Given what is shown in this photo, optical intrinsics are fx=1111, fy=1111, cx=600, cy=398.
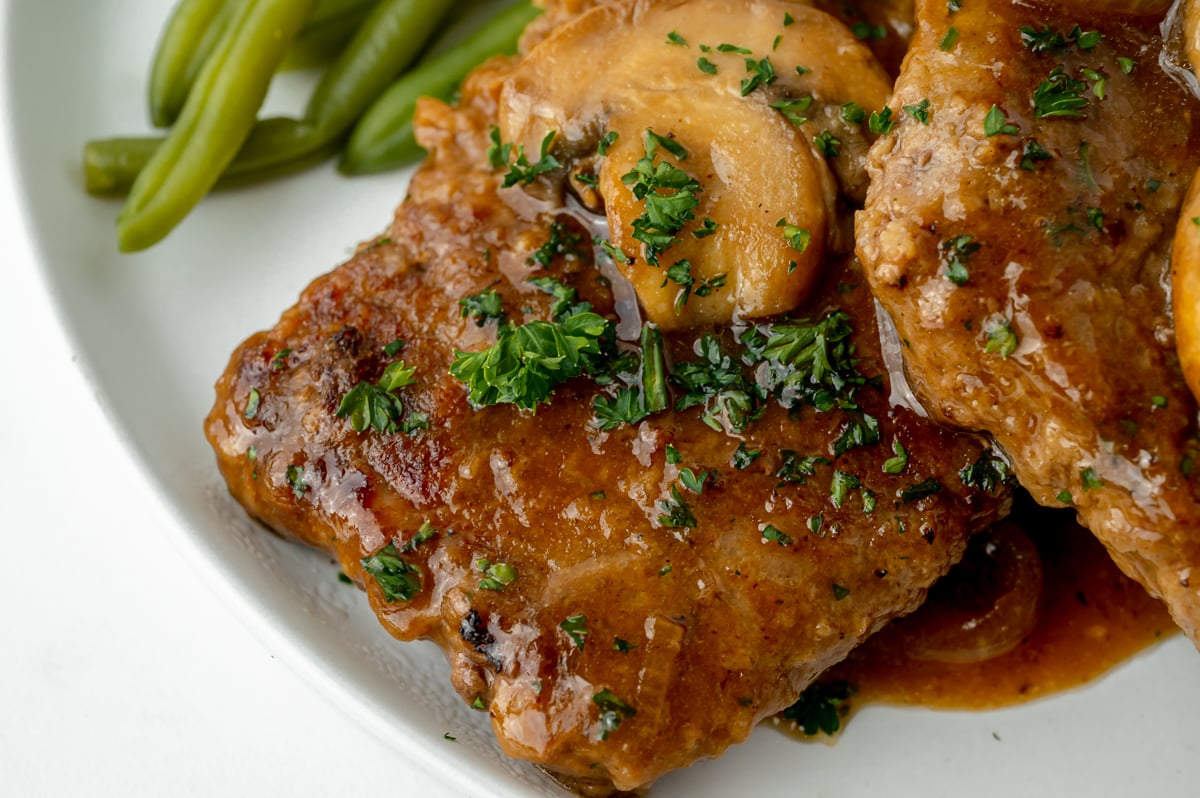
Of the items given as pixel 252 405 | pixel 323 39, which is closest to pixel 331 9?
pixel 323 39

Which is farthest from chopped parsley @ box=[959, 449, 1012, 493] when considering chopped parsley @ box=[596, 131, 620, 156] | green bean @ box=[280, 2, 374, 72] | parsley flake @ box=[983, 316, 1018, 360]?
green bean @ box=[280, 2, 374, 72]

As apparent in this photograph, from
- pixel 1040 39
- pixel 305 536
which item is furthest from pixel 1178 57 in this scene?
pixel 305 536

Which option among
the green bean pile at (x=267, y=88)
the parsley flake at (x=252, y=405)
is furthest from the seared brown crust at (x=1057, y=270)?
the green bean pile at (x=267, y=88)

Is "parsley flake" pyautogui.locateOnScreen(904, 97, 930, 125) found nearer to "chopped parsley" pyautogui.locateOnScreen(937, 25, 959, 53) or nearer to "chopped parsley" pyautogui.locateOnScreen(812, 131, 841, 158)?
"chopped parsley" pyautogui.locateOnScreen(937, 25, 959, 53)

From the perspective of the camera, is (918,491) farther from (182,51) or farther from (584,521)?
(182,51)

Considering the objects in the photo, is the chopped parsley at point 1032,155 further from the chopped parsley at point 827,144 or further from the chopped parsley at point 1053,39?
the chopped parsley at point 827,144

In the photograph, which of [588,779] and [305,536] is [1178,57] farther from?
[305,536]

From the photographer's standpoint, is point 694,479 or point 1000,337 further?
point 694,479
